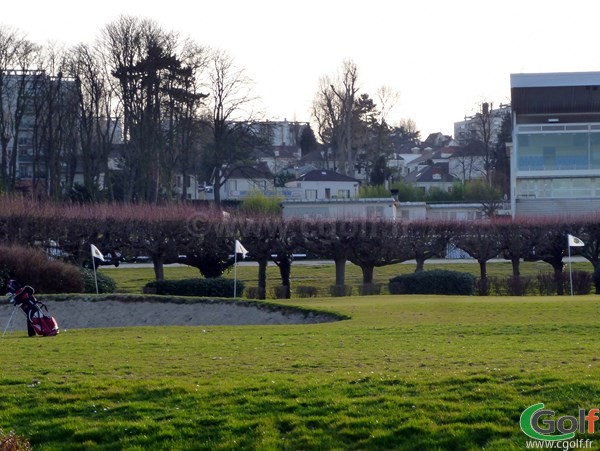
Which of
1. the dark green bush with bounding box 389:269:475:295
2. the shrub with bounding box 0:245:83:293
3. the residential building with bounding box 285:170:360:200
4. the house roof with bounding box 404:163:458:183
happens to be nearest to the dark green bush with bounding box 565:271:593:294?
the dark green bush with bounding box 389:269:475:295

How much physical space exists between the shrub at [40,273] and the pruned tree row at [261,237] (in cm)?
770

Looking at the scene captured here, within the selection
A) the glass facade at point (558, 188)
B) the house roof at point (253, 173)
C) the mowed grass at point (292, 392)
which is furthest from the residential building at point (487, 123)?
the mowed grass at point (292, 392)

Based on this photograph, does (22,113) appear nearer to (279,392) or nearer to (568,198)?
(568,198)

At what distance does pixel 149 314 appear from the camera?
31.5m

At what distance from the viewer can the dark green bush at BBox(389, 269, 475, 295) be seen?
40938 millimetres

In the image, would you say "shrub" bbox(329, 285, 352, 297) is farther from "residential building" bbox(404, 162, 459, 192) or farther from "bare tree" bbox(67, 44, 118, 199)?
"residential building" bbox(404, 162, 459, 192)

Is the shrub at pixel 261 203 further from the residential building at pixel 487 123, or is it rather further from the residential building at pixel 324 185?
the residential building at pixel 487 123

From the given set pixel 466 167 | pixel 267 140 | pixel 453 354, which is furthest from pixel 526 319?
pixel 466 167

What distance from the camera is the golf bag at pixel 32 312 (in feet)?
70.1

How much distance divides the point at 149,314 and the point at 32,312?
32.3 feet

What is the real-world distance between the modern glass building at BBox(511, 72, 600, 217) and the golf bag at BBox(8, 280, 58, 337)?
4991 cm

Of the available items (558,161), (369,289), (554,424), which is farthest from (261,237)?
(554,424)

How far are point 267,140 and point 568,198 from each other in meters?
23.3

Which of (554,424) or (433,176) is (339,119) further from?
(554,424)
